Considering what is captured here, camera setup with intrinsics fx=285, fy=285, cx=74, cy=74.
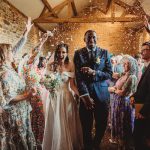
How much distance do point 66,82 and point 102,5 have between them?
32.3 ft

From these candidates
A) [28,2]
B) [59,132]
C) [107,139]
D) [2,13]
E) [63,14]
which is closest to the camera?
[59,132]

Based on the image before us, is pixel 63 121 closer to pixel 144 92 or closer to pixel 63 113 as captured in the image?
pixel 63 113

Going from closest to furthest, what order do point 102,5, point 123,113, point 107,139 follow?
1. point 123,113
2. point 107,139
3. point 102,5

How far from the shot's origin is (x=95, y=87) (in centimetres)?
437

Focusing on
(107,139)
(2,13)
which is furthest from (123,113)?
(2,13)

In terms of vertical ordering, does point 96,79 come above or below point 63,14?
below

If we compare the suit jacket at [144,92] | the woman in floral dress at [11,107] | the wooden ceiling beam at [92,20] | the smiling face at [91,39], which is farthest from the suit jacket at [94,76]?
the wooden ceiling beam at [92,20]

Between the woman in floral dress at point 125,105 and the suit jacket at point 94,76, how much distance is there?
0.60 metres

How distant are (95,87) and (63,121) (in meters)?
0.71

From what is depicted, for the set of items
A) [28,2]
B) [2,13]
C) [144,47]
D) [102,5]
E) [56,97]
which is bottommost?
[56,97]

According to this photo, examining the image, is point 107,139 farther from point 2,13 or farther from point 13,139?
point 2,13

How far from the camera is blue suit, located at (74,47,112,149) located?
4355 mm

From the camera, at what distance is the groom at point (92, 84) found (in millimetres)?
4328

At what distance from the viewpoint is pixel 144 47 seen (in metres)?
4.46
